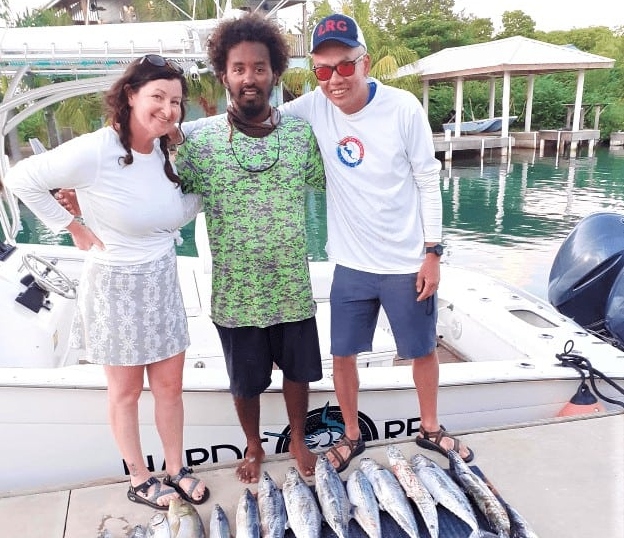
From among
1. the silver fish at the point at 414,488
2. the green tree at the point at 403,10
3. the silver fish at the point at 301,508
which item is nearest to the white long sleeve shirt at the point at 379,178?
the silver fish at the point at 414,488

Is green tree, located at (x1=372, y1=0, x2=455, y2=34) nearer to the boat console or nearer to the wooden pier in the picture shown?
the wooden pier

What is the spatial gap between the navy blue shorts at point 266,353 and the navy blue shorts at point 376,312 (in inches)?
6.9

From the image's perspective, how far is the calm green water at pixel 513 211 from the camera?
31.1 feet

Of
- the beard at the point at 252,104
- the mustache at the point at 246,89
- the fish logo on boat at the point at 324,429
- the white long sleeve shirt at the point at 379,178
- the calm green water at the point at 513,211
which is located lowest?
the calm green water at the point at 513,211

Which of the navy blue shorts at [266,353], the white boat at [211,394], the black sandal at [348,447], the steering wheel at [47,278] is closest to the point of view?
the navy blue shorts at [266,353]

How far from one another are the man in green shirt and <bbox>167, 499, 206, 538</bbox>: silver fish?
1.54ft

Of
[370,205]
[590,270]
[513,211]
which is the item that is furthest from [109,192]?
[513,211]

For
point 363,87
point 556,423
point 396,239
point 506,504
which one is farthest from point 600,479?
point 363,87

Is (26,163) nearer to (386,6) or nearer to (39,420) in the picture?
(39,420)

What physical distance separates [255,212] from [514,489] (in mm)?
1691

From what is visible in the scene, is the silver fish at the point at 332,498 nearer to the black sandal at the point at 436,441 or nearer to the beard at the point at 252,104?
the black sandal at the point at 436,441

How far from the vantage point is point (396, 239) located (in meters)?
2.31

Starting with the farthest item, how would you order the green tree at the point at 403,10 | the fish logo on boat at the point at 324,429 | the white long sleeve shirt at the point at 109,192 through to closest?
the green tree at the point at 403,10 < the fish logo on boat at the point at 324,429 < the white long sleeve shirt at the point at 109,192

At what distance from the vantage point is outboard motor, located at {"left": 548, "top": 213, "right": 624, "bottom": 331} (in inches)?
158
